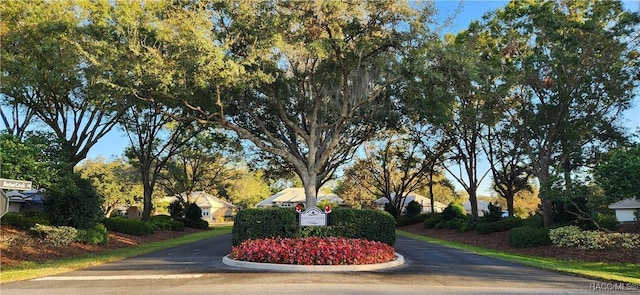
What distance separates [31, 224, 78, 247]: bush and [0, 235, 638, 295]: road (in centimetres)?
614

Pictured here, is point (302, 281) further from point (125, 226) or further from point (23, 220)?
point (125, 226)

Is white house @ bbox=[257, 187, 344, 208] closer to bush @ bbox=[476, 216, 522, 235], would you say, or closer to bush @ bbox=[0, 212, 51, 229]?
bush @ bbox=[476, 216, 522, 235]

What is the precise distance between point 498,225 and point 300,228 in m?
15.8

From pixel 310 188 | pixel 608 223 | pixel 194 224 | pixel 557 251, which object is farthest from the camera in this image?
pixel 194 224

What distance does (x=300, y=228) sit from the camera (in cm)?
1622

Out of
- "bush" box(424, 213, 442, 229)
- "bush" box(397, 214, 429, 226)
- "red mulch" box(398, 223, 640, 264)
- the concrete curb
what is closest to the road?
the concrete curb

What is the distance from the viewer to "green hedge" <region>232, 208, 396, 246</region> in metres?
16.2

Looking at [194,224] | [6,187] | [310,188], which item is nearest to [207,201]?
[194,224]

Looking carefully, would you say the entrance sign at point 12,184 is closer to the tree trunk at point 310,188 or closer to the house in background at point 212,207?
the tree trunk at point 310,188

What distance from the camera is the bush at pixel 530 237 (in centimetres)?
2019

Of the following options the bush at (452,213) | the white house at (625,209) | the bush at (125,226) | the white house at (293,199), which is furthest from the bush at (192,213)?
the white house at (625,209)

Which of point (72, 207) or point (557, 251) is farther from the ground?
point (72, 207)

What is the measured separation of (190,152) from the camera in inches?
1544

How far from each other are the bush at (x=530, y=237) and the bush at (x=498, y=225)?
17.1 ft
